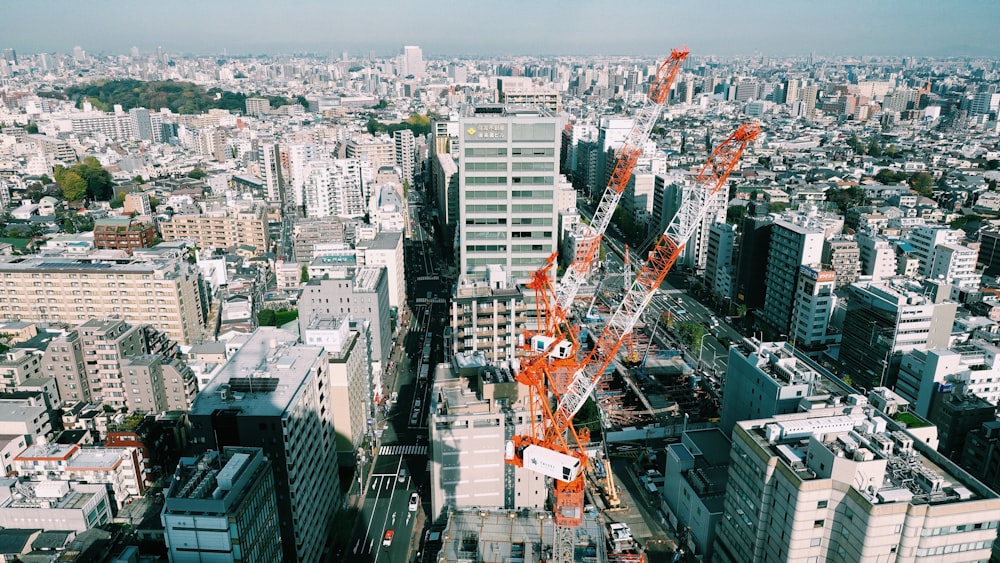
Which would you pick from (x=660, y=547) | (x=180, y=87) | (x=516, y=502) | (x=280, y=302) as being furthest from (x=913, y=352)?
(x=180, y=87)

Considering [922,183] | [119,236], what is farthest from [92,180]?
[922,183]

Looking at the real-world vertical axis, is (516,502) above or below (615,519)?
above

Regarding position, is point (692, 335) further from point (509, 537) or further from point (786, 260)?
point (509, 537)

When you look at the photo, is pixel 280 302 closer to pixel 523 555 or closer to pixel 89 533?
pixel 89 533

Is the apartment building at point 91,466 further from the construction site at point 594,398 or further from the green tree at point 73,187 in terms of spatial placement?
the green tree at point 73,187

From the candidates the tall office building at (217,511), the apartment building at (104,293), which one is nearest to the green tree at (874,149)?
the apartment building at (104,293)

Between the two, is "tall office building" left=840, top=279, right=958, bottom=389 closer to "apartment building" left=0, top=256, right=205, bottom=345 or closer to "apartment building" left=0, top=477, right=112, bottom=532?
"apartment building" left=0, top=477, right=112, bottom=532
